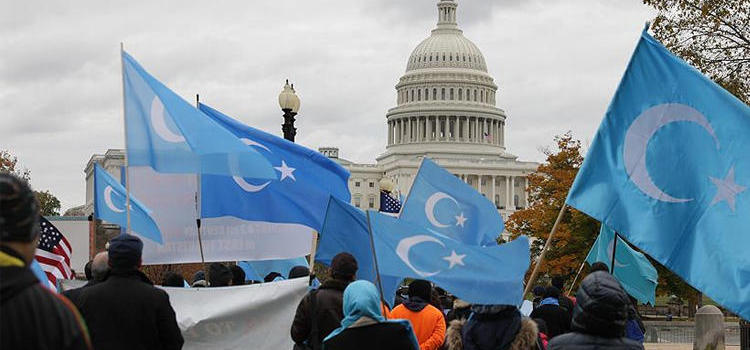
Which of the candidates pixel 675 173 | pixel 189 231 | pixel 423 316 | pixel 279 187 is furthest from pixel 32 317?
pixel 279 187

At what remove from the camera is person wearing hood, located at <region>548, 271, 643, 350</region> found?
5.51 meters

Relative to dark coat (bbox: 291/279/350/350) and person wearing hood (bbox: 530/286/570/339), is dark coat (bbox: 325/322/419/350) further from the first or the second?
person wearing hood (bbox: 530/286/570/339)

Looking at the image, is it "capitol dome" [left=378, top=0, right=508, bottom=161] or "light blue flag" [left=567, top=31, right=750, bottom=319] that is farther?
"capitol dome" [left=378, top=0, right=508, bottom=161]

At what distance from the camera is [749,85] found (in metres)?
25.5

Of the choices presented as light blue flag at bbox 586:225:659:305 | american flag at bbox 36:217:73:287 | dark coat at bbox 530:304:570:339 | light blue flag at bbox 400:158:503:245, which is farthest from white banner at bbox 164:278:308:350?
light blue flag at bbox 586:225:659:305

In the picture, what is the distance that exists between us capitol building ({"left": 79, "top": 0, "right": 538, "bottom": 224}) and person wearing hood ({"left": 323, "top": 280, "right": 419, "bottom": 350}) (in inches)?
5974

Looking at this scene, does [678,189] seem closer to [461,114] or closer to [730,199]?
[730,199]

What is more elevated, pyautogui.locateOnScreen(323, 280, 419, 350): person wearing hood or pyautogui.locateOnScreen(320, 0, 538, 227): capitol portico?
pyautogui.locateOnScreen(320, 0, 538, 227): capitol portico

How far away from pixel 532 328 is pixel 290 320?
2.14 metres

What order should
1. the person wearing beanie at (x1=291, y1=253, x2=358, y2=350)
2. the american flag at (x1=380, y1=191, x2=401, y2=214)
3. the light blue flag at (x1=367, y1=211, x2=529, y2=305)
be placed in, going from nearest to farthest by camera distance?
1. the light blue flag at (x1=367, y1=211, x2=529, y2=305)
2. the person wearing beanie at (x1=291, y1=253, x2=358, y2=350)
3. the american flag at (x1=380, y1=191, x2=401, y2=214)

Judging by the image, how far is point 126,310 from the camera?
673 centimetres

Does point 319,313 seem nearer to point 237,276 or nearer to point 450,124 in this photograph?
point 237,276

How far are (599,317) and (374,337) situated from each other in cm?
210

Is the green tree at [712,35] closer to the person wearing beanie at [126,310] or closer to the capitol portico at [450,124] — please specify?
the person wearing beanie at [126,310]
